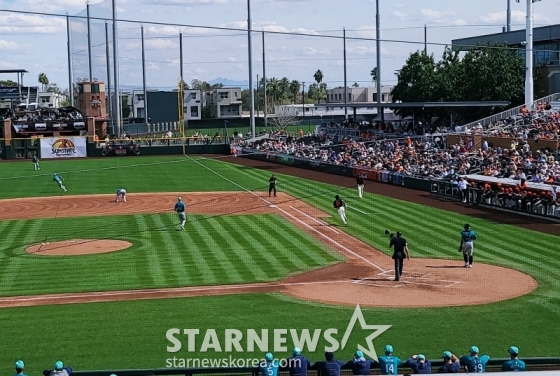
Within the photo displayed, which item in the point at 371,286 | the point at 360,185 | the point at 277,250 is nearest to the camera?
the point at 371,286

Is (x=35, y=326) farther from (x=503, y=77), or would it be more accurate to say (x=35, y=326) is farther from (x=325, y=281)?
(x=503, y=77)

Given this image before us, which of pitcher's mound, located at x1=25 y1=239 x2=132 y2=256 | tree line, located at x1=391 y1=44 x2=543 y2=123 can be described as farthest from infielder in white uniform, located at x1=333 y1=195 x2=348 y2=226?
tree line, located at x1=391 y1=44 x2=543 y2=123

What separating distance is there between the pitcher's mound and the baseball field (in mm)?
105

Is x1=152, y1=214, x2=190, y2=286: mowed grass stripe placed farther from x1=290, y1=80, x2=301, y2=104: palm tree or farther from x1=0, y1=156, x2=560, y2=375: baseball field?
x1=290, y1=80, x2=301, y2=104: palm tree

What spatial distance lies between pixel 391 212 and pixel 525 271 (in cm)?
1240

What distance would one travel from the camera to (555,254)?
2611 cm

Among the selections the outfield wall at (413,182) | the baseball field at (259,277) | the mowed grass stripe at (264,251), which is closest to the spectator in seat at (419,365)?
the baseball field at (259,277)

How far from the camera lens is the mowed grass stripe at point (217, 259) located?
23.7 metres

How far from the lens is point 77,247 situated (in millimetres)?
29219

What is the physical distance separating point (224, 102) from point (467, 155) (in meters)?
96.0

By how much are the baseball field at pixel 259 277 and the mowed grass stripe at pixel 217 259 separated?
0.06m

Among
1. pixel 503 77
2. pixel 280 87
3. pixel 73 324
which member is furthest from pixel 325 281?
pixel 280 87

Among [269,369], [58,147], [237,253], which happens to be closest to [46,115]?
[58,147]

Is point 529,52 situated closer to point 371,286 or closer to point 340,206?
point 340,206
